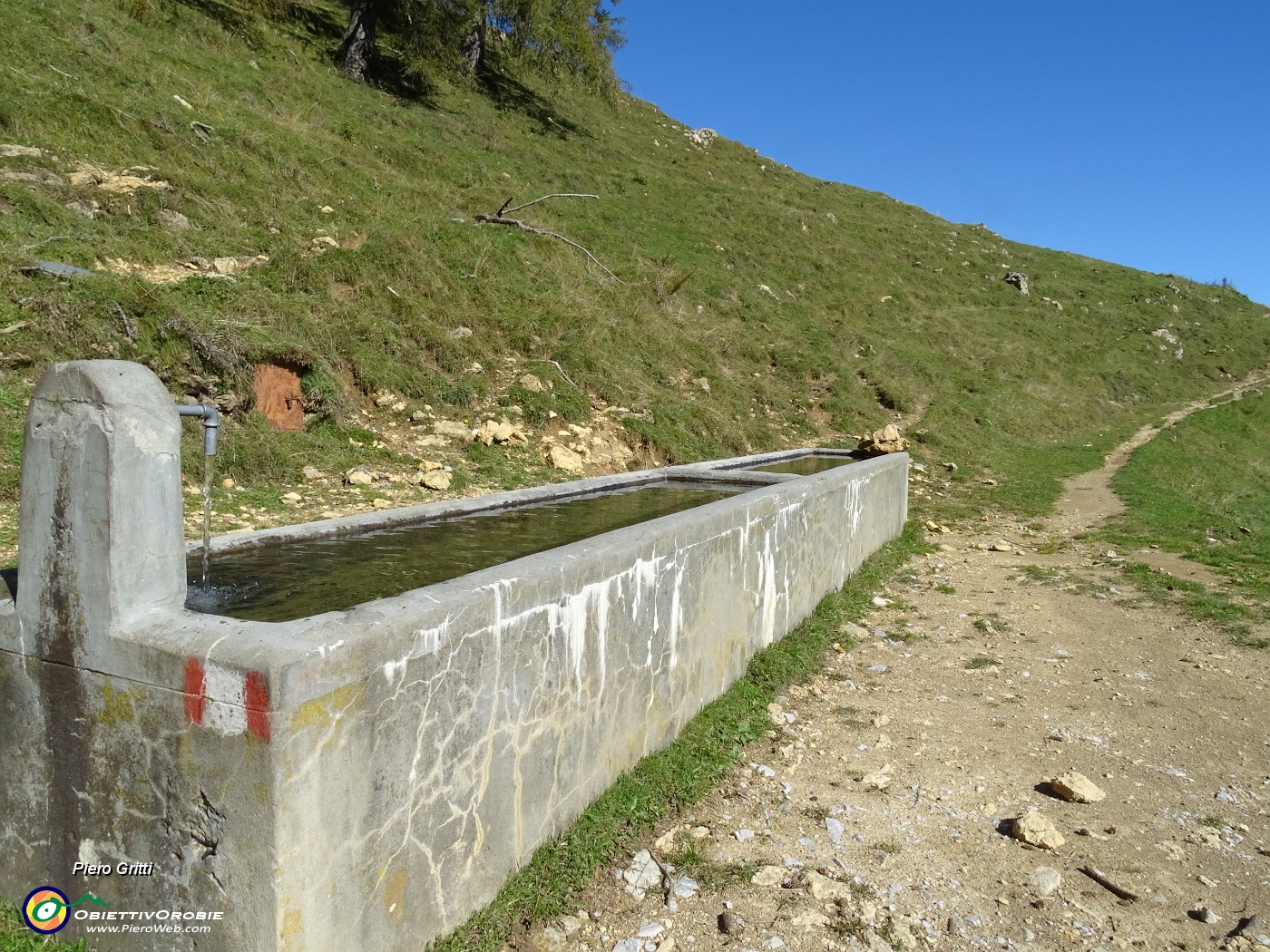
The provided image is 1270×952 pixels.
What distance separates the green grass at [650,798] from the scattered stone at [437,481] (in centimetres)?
394

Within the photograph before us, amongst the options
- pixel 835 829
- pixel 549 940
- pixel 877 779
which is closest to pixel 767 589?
pixel 877 779

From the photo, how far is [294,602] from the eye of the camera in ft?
10.4

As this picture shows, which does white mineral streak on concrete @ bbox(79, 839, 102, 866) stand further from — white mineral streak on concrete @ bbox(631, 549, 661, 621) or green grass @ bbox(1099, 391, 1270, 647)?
green grass @ bbox(1099, 391, 1270, 647)

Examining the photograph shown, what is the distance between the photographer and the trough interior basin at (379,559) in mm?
3168

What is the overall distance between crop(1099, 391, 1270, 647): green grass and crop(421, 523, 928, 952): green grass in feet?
11.8

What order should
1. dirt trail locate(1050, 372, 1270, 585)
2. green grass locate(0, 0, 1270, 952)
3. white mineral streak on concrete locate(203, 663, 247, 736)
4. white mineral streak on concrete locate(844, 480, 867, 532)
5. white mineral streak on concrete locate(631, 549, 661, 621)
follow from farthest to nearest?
dirt trail locate(1050, 372, 1270, 585)
green grass locate(0, 0, 1270, 952)
white mineral streak on concrete locate(844, 480, 867, 532)
white mineral streak on concrete locate(631, 549, 661, 621)
white mineral streak on concrete locate(203, 663, 247, 736)

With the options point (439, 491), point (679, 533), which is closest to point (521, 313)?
point (439, 491)

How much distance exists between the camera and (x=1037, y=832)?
126 inches

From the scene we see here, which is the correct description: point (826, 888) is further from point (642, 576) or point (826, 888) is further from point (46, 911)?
point (46, 911)

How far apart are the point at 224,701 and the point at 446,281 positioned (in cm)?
1037

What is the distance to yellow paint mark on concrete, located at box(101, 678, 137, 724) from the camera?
2113 mm

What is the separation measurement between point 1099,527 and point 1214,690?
610 cm

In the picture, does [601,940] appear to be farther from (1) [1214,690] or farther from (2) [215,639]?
(1) [1214,690]

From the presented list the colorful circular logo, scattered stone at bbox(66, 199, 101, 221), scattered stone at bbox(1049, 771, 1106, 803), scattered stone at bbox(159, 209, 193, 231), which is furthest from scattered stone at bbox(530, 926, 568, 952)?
scattered stone at bbox(159, 209, 193, 231)
